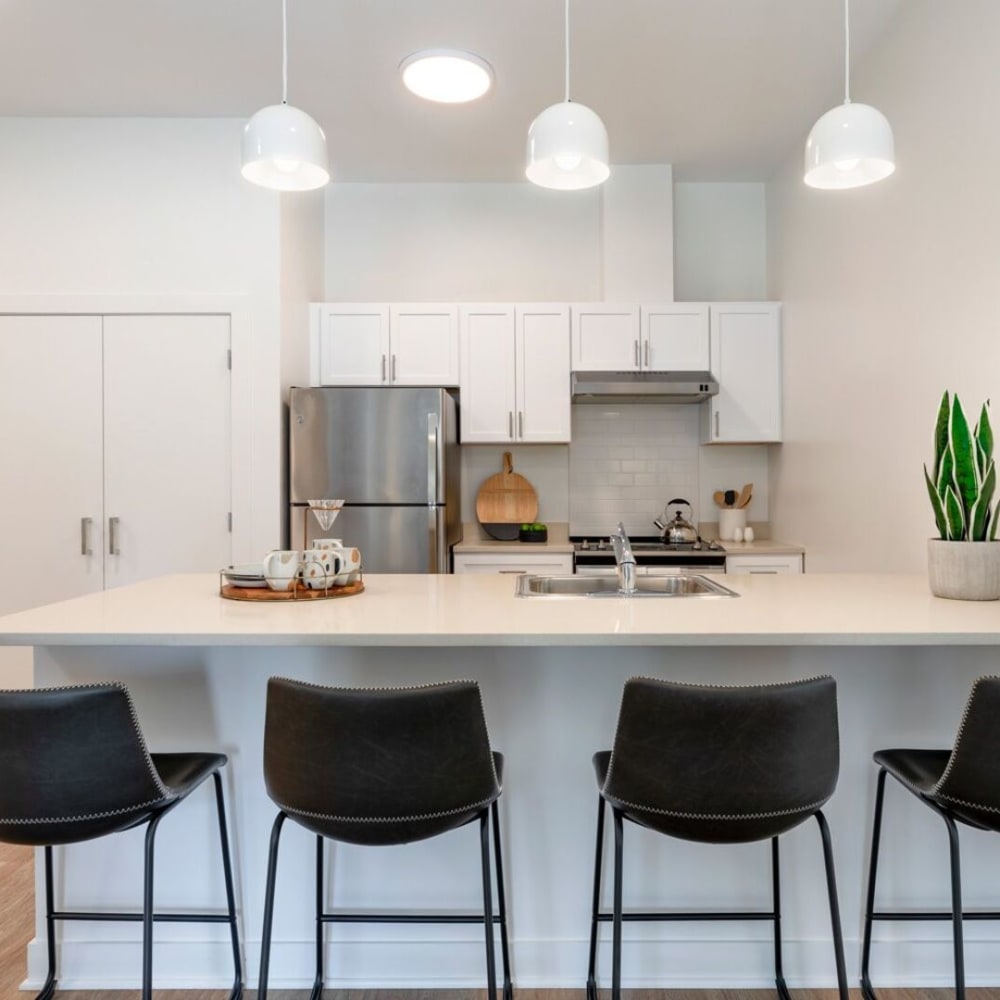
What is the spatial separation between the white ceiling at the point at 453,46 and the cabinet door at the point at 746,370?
2.82 ft

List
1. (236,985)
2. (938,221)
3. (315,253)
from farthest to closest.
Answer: (315,253) < (938,221) < (236,985)

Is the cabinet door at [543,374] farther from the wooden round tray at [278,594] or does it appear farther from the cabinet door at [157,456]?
the wooden round tray at [278,594]

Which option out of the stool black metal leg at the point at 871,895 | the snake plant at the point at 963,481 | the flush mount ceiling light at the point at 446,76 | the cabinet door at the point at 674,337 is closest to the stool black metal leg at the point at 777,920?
the stool black metal leg at the point at 871,895

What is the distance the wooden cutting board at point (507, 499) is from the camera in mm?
4277

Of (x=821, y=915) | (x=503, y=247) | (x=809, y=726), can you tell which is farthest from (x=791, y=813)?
(x=503, y=247)

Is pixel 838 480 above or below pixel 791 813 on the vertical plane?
above

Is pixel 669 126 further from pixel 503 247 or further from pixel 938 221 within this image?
pixel 938 221

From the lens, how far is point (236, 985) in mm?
1810

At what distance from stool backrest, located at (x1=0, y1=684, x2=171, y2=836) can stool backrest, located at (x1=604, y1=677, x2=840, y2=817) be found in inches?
38.8

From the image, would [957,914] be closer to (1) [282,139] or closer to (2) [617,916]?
(2) [617,916]

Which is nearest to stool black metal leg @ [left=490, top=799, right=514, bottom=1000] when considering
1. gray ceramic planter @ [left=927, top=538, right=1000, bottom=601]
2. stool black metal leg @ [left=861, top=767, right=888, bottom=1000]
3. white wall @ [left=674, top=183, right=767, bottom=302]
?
stool black metal leg @ [left=861, top=767, right=888, bottom=1000]

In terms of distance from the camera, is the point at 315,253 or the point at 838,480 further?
the point at 315,253

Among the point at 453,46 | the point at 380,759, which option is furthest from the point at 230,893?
the point at 453,46

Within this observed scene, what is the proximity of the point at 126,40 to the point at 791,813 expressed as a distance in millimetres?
3497
